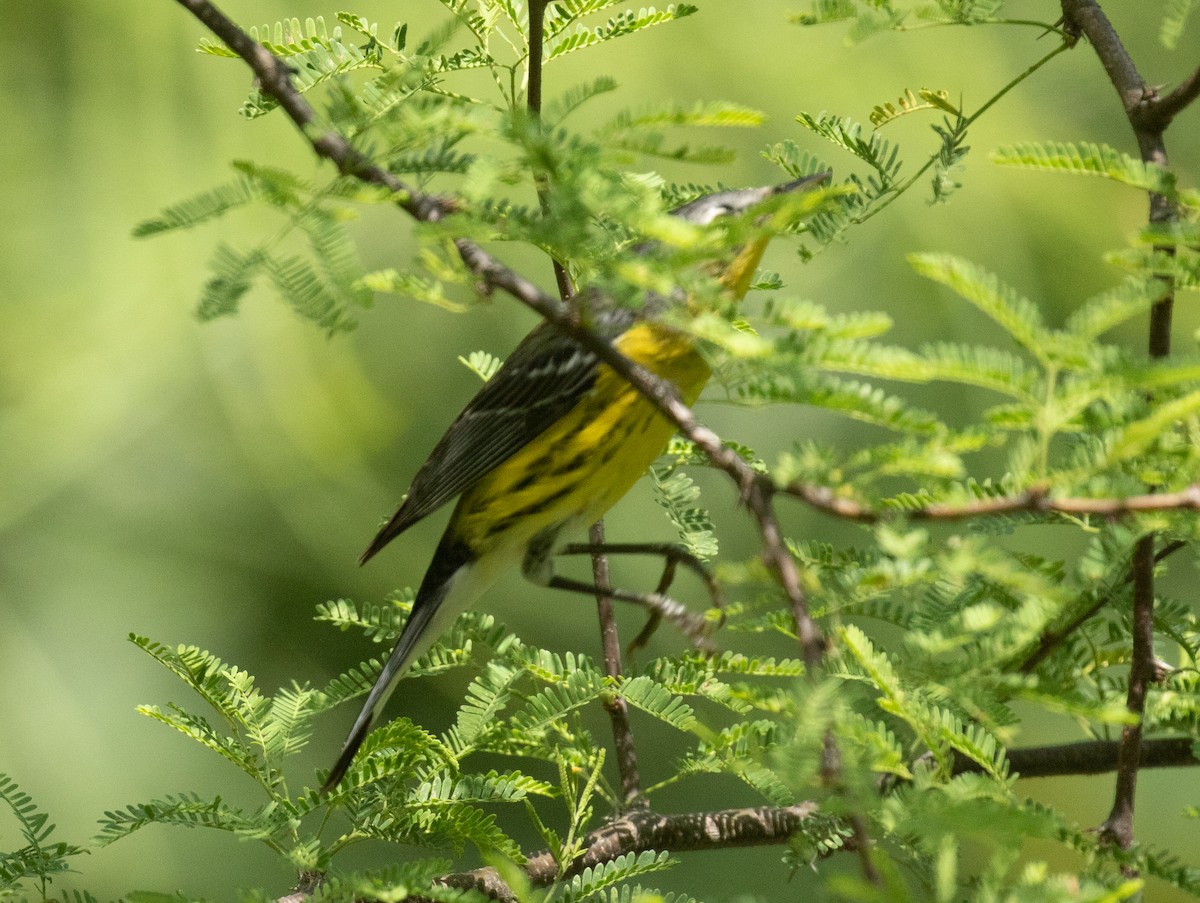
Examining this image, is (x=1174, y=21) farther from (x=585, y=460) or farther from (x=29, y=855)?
(x=29, y=855)

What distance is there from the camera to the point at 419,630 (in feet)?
5.19

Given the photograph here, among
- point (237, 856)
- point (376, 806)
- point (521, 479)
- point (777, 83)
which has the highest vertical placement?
point (777, 83)

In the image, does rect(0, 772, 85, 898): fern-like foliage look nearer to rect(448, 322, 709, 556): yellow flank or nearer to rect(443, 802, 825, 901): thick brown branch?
rect(443, 802, 825, 901): thick brown branch

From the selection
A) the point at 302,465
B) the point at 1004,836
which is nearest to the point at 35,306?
the point at 302,465

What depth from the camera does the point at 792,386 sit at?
32.9 inches

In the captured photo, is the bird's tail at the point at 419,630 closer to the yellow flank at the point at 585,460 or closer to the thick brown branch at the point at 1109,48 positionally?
the yellow flank at the point at 585,460

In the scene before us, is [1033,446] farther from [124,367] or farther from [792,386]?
[124,367]

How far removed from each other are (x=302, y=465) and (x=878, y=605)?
4.91 feet

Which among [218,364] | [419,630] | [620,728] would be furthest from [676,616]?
[218,364]

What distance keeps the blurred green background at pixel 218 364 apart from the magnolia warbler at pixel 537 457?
23.0 inches

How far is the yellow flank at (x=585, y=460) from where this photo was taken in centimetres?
165

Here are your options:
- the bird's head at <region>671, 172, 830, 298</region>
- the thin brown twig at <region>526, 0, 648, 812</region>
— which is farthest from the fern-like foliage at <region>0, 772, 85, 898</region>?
the bird's head at <region>671, 172, 830, 298</region>

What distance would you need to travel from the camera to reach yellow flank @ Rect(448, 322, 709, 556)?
1.65 m

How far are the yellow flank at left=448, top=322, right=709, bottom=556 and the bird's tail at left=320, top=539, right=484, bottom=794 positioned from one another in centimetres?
13
